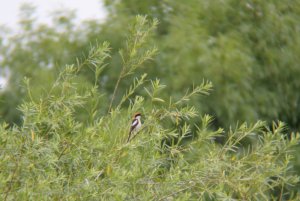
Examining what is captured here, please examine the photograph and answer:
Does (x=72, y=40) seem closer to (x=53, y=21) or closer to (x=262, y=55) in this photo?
(x=53, y=21)

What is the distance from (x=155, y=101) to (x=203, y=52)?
3372 mm

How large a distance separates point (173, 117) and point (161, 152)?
36 centimetres

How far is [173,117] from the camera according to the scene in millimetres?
5367

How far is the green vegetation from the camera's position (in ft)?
16.3

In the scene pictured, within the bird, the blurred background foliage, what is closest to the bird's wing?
the bird

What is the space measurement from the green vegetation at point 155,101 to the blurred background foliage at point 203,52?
0.06ft

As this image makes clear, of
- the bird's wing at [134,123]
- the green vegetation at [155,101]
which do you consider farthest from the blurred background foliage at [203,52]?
the bird's wing at [134,123]

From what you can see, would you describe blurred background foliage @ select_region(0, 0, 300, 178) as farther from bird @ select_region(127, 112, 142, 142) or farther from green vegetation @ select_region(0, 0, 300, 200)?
bird @ select_region(127, 112, 142, 142)

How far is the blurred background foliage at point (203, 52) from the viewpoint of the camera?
1326 centimetres

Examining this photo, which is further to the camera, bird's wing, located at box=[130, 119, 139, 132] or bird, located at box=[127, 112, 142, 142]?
bird's wing, located at box=[130, 119, 139, 132]

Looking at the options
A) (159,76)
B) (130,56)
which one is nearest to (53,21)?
(159,76)

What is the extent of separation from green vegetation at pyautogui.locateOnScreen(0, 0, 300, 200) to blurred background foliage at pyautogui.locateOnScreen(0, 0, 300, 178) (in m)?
0.02

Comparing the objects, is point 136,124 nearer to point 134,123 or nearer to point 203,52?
point 134,123

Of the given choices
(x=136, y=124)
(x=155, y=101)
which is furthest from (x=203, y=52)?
(x=136, y=124)
